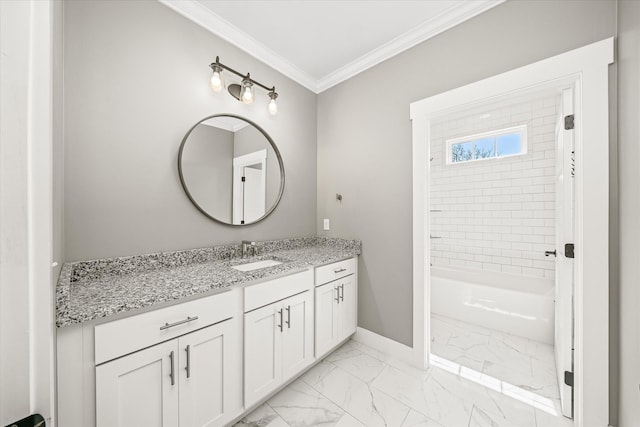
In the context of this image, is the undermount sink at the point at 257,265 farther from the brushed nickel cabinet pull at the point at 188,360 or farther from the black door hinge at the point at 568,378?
the black door hinge at the point at 568,378

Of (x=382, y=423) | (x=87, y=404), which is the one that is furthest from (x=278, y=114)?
(x=382, y=423)

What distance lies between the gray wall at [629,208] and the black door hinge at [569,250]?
0.19 m

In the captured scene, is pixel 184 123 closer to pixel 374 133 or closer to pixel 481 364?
pixel 374 133

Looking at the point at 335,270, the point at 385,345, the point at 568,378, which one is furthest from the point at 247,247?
the point at 568,378

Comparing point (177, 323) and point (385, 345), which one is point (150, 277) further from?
point (385, 345)

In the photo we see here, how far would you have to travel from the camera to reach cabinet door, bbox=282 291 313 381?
161 centimetres

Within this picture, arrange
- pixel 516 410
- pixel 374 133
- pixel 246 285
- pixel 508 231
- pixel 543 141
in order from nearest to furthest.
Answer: pixel 246 285 → pixel 516 410 → pixel 374 133 → pixel 543 141 → pixel 508 231

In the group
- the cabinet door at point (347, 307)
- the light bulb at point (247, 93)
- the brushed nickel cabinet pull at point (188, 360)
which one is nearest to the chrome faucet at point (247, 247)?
the cabinet door at point (347, 307)

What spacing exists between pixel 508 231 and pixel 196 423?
3.73 m

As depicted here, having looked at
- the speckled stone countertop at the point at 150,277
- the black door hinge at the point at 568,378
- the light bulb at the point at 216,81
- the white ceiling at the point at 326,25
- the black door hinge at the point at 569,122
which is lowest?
the black door hinge at the point at 568,378

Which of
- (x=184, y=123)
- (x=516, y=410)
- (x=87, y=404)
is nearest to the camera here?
(x=87, y=404)

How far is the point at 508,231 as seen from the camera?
10.5ft

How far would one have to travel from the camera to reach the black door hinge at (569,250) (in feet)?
4.64

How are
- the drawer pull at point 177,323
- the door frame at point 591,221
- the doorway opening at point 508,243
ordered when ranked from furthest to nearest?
the doorway opening at point 508,243, the door frame at point 591,221, the drawer pull at point 177,323
